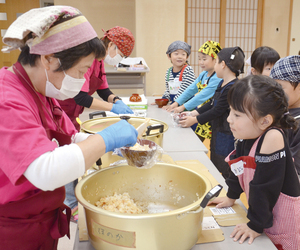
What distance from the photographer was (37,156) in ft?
1.94

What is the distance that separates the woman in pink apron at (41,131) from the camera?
1.97 ft

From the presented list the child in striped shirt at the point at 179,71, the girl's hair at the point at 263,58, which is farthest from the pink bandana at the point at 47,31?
the child in striped shirt at the point at 179,71

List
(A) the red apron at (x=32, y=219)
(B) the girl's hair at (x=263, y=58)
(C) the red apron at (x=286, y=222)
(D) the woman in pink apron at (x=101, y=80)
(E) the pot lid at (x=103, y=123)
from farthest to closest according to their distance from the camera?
(B) the girl's hair at (x=263, y=58)
(D) the woman in pink apron at (x=101, y=80)
(E) the pot lid at (x=103, y=123)
(C) the red apron at (x=286, y=222)
(A) the red apron at (x=32, y=219)

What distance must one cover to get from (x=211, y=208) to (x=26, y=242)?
62 cm

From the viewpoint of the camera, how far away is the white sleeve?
1.95 ft

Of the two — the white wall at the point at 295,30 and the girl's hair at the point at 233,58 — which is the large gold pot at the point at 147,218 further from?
the white wall at the point at 295,30

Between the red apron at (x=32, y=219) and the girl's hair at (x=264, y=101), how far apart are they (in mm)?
633

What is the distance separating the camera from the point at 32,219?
0.77 meters

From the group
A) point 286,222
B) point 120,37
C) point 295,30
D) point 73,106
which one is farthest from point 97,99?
point 295,30

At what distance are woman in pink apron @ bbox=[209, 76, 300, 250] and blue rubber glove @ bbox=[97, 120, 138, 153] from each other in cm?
38

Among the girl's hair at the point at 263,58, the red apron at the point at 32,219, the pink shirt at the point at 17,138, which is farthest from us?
the girl's hair at the point at 263,58

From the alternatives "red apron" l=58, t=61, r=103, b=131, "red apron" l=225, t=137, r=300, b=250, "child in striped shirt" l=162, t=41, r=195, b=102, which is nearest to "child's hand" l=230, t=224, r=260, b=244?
"red apron" l=225, t=137, r=300, b=250

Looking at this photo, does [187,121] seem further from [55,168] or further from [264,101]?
[55,168]

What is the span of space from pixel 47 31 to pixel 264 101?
70 cm
